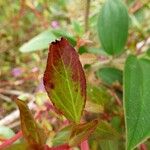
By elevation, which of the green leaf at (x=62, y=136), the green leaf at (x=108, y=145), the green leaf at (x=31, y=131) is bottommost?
the green leaf at (x=108, y=145)

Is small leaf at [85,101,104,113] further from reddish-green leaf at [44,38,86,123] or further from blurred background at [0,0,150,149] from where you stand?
reddish-green leaf at [44,38,86,123]

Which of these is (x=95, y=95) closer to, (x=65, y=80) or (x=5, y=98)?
(x=65, y=80)

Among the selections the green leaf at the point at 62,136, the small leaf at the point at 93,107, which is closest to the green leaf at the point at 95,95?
the small leaf at the point at 93,107

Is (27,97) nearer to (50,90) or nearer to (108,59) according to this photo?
(108,59)

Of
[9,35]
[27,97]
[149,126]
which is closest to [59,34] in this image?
[27,97]

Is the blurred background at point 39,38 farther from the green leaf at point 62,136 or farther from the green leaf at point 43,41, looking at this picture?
the green leaf at point 62,136

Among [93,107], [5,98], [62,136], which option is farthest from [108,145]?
[5,98]
